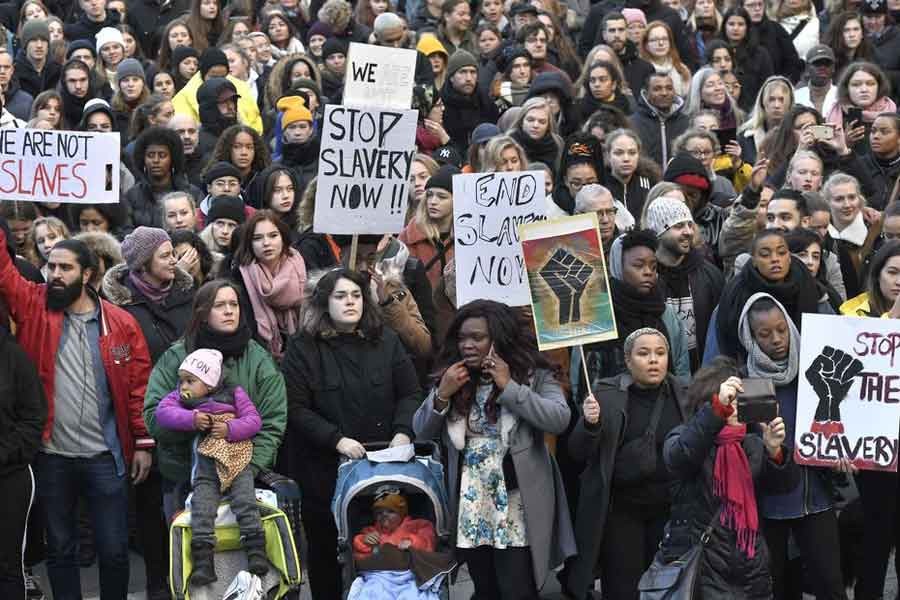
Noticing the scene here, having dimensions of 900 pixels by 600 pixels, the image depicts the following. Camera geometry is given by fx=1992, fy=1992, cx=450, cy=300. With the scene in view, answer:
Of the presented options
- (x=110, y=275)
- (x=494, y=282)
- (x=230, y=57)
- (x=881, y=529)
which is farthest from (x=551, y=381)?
(x=230, y=57)

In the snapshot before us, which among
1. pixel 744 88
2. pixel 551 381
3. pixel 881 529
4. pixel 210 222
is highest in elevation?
pixel 744 88

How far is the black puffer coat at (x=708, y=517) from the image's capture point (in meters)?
9.13

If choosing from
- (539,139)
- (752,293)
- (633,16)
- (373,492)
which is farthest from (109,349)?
(633,16)

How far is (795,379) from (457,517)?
1829mm

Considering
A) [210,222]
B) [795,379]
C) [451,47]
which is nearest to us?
[795,379]

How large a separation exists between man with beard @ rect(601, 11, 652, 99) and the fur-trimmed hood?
264 inches

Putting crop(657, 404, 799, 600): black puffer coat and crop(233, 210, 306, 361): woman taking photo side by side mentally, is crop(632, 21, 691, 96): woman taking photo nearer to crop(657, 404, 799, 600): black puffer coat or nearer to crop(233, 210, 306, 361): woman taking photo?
crop(233, 210, 306, 361): woman taking photo

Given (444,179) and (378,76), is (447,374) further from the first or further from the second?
(444,179)

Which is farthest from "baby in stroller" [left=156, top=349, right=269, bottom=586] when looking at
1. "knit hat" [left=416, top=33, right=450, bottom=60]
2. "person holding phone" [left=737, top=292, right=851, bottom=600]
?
"knit hat" [left=416, top=33, right=450, bottom=60]

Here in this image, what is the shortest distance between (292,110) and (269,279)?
3350mm

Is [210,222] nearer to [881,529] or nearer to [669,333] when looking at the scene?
Result: [669,333]

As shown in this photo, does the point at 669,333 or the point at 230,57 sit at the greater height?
the point at 230,57

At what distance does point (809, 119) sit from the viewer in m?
13.9

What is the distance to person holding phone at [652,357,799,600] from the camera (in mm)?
9125
